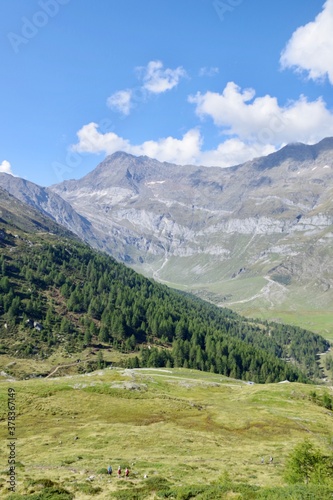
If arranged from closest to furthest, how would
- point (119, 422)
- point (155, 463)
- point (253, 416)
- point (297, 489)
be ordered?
point (297, 489) → point (155, 463) → point (119, 422) → point (253, 416)

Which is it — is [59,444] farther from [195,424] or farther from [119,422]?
[195,424]

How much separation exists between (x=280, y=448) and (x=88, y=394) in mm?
43257

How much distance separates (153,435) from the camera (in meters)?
54.6

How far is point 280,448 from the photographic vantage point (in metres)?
54.4

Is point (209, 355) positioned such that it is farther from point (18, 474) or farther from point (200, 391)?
point (18, 474)

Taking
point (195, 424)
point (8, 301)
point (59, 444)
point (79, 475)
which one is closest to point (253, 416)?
point (195, 424)

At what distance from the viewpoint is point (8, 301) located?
17275 cm

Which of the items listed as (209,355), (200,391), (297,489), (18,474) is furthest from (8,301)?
(297,489)

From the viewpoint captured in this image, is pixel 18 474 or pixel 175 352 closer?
pixel 18 474

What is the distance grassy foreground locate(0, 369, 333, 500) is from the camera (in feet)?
101

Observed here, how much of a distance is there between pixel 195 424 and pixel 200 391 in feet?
111

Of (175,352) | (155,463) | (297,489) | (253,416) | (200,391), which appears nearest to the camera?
(297,489)

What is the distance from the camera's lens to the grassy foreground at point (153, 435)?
3086cm

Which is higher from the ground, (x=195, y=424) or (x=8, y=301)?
(x=8, y=301)
